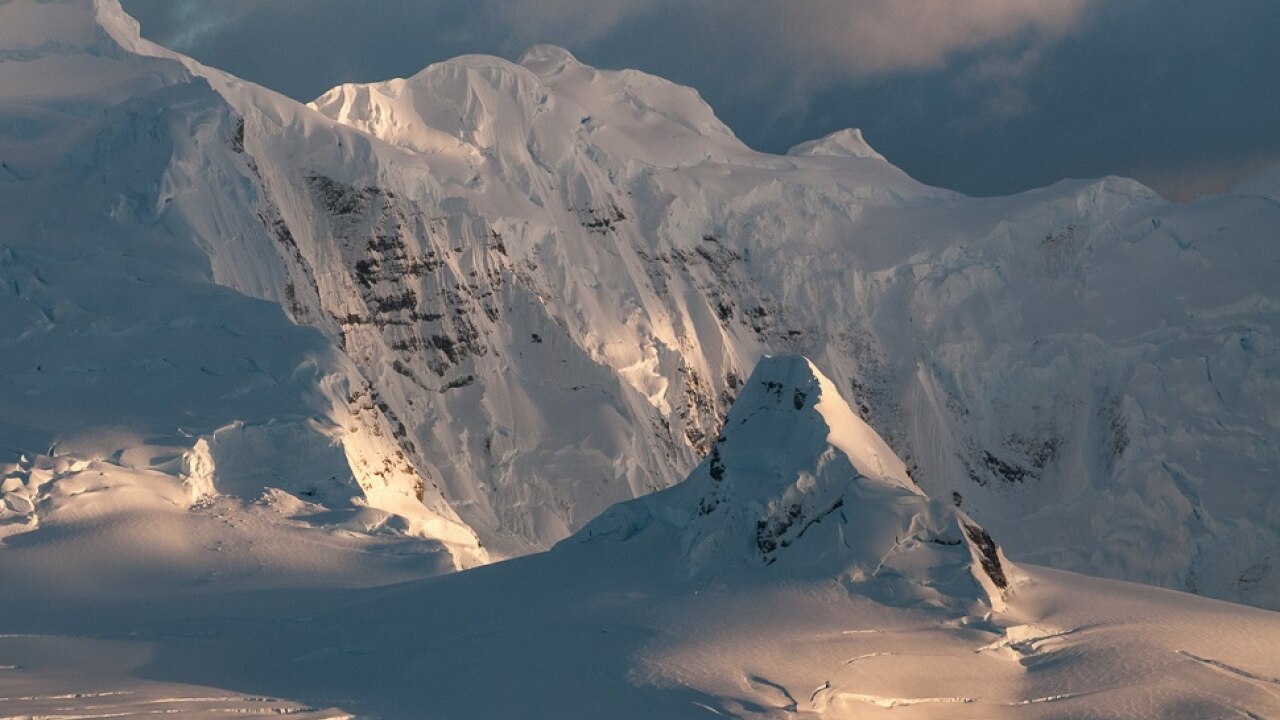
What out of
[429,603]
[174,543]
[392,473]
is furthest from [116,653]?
[392,473]

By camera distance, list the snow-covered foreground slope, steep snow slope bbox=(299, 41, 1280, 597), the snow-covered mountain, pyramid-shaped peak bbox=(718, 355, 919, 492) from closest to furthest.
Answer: the snow-covered foreground slope
pyramid-shaped peak bbox=(718, 355, 919, 492)
the snow-covered mountain
steep snow slope bbox=(299, 41, 1280, 597)

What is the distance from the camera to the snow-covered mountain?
8562cm

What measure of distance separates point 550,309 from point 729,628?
3716 inches

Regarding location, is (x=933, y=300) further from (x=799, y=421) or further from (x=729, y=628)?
(x=729, y=628)

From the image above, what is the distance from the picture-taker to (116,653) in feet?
188

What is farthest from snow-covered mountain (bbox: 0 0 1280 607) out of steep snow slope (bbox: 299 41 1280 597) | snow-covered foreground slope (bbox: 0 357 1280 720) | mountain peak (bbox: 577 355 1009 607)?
mountain peak (bbox: 577 355 1009 607)

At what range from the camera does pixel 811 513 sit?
59.5m

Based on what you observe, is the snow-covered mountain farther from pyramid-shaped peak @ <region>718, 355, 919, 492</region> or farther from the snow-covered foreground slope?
pyramid-shaped peak @ <region>718, 355, 919, 492</region>

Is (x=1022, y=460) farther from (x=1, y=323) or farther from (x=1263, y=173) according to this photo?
(x=1, y=323)

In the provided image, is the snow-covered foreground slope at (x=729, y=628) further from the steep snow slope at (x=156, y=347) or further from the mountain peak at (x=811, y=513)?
the steep snow slope at (x=156, y=347)

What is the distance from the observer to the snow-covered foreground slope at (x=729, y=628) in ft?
166

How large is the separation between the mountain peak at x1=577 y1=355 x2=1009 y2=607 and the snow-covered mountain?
73.3 feet

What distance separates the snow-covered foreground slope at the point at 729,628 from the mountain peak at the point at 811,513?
0.08 metres

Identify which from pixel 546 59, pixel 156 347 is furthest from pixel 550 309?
pixel 156 347
